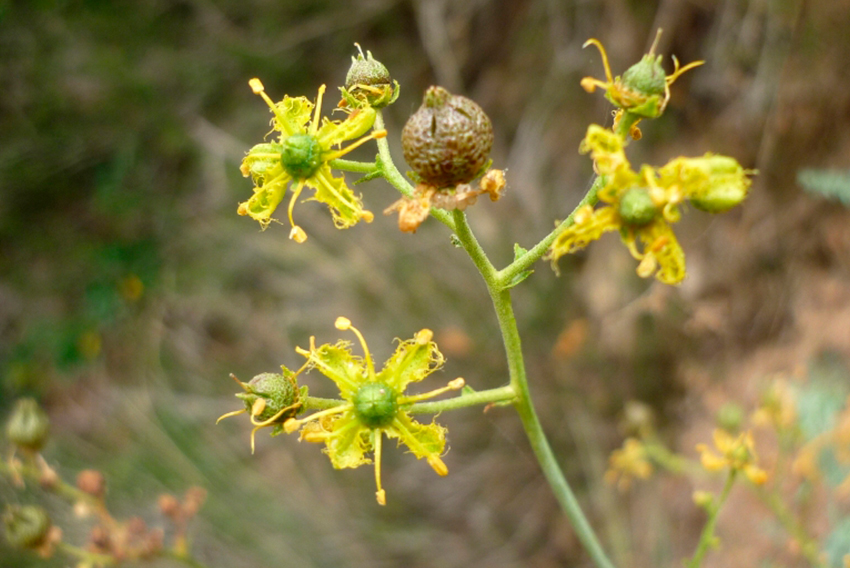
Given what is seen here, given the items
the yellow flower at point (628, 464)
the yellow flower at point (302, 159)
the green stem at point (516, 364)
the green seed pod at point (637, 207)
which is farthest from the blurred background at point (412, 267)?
the green seed pod at point (637, 207)

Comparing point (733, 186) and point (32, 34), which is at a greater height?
point (32, 34)

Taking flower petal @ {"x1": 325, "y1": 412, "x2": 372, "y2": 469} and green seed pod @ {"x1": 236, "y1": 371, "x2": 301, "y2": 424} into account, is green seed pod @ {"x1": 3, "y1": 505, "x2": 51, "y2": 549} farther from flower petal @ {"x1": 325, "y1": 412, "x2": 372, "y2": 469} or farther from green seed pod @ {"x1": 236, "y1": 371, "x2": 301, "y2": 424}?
flower petal @ {"x1": 325, "y1": 412, "x2": 372, "y2": 469}

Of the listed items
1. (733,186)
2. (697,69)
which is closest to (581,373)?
(697,69)

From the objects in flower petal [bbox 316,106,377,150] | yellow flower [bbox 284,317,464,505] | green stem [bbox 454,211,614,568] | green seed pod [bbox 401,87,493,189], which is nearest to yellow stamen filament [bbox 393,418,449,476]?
yellow flower [bbox 284,317,464,505]

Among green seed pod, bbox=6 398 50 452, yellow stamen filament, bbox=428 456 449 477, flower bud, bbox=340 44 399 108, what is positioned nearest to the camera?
yellow stamen filament, bbox=428 456 449 477

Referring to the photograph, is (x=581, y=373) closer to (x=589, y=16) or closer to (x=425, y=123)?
(x=589, y=16)

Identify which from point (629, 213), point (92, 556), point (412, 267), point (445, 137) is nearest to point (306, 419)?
point (445, 137)

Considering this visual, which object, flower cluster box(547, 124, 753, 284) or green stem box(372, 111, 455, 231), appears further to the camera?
green stem box(372, 111, 455, 231)
